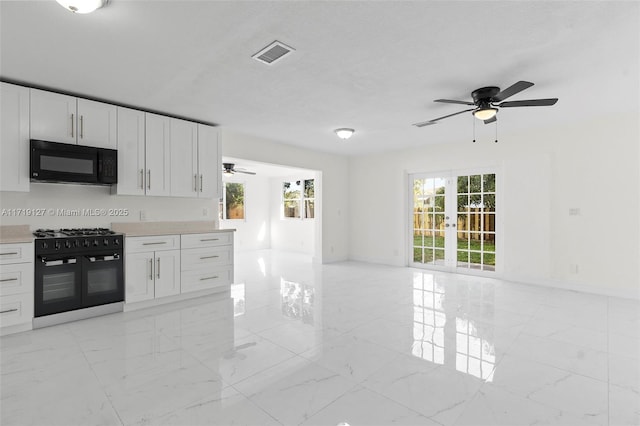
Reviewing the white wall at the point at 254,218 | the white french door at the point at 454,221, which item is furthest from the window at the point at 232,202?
the white french door at the point at 454,221

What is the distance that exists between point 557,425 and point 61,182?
15.1 ft

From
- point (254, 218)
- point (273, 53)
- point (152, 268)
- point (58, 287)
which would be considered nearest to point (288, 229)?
point (254, 218)

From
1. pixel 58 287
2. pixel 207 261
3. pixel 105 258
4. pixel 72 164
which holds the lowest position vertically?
pixel 58 287

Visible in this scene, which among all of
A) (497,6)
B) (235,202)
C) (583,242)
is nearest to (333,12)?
(497,6)

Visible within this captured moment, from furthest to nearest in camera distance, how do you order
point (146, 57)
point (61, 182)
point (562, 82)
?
point (61, 182) < point (562, 82) < point (146, 57)

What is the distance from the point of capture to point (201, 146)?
4.61m

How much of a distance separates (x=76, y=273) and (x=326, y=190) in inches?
188

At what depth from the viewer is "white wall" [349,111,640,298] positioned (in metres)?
4.39

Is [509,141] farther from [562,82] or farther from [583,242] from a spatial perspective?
[562,82]

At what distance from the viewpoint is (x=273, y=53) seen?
104 inches

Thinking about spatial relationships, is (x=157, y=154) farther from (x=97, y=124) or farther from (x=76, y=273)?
(x=76, y=273)

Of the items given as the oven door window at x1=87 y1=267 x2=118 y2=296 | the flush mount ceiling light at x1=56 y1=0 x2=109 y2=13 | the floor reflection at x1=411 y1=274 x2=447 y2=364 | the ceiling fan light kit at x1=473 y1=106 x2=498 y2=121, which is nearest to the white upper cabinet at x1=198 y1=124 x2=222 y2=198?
the oven door window at x1=87 y1=267 x2=118 y2=296

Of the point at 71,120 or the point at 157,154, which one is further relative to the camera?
the point at 157,154

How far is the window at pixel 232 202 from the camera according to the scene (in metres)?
9.26
